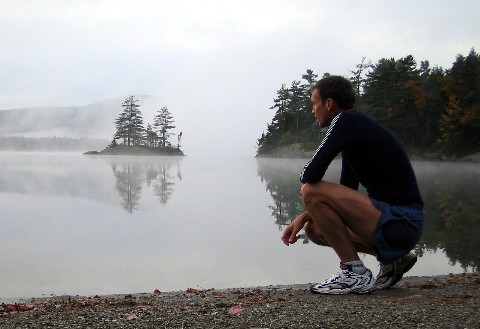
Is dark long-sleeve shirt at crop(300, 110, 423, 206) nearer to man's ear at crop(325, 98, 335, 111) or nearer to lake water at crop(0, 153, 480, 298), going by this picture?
man's ear at crop(325, 98, 335, 111)

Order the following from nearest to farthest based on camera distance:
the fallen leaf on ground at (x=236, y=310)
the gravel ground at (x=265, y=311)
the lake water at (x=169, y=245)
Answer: the gravel ground at (x=265, y=311) < the fallen leaf on ground at (x=236, y=310) < the lake water at (x=169, y=245)

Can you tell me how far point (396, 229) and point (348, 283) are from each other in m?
0.53

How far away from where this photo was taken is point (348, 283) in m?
3.88

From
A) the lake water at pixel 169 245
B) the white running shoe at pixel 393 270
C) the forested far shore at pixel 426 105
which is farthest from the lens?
the forested far shore at pixel 426 105

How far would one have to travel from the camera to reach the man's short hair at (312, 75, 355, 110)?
384 centimetres

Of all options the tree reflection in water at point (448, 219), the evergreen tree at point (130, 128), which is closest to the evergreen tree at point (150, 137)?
the evergreen tree at point (130, 128)

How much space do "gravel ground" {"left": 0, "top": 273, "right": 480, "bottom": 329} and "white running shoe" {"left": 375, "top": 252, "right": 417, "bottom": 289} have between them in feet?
0.25

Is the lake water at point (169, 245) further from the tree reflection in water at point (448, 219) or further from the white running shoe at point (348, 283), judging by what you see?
the white running shoe at point (348, 283)

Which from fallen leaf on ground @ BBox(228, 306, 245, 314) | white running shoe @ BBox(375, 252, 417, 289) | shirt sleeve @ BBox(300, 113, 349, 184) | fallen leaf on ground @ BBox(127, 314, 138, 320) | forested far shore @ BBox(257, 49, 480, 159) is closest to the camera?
fallen leaf on ground @ BBox(127, 314, 138, 320)

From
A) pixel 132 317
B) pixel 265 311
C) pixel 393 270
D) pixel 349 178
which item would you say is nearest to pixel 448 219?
pixel 393 270

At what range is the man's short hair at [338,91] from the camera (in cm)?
384

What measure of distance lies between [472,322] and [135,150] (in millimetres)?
79978

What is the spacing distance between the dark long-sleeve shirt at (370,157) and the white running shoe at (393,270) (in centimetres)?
48

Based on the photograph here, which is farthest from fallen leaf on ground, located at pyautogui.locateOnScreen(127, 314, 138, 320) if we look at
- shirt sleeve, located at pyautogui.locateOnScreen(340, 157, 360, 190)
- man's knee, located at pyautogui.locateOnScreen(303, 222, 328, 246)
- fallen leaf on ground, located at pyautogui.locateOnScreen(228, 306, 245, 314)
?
shirt sleeve, located at pyautogui.locateOnScreen(340, 157, 360, 190)
